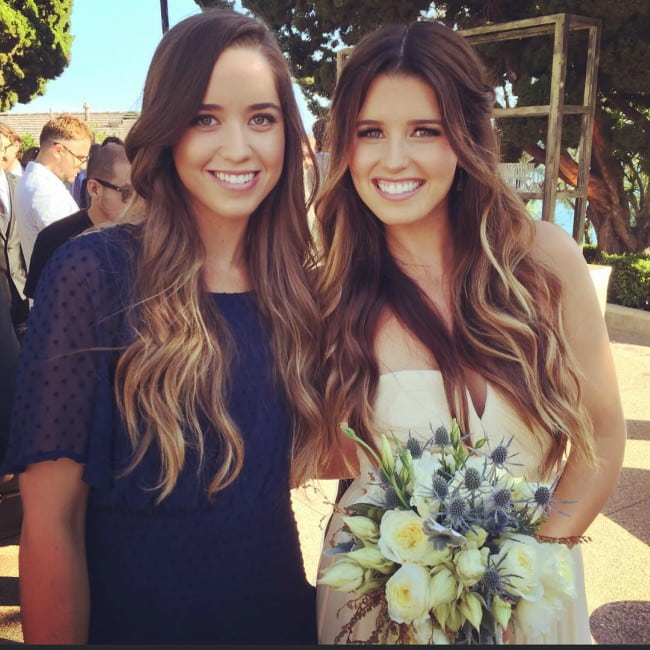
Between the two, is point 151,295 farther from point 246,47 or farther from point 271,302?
point 246,47

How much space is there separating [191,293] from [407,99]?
0.92m

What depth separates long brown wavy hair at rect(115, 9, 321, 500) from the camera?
164 centimetres

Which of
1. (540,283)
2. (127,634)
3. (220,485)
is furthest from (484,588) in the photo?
(540,283)

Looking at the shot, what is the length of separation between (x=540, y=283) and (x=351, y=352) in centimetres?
65

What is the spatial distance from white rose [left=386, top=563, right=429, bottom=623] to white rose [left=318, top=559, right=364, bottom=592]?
0.26 ft

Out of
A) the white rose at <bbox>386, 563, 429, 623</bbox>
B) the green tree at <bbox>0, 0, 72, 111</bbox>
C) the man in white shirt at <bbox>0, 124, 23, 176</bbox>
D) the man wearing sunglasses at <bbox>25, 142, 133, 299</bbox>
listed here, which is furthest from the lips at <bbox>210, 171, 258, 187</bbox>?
the green tree at <bbox>0, 0, 72, 111</bbox>

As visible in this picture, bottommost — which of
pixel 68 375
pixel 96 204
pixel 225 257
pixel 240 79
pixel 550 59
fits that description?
pixel 68 375

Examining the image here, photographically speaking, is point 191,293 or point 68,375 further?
point 191,293

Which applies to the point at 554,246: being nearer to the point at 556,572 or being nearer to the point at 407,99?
the point at 407,99

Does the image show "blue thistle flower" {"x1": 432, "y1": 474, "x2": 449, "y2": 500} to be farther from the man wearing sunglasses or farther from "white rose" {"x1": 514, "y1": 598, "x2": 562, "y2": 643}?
the man wearing sunglasses

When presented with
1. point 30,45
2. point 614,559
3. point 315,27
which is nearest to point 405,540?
point 614,559

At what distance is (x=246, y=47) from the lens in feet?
5.95

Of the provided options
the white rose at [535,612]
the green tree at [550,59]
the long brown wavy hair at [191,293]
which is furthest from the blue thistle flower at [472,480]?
the green tree at [550,59]

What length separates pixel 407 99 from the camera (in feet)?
7.03
